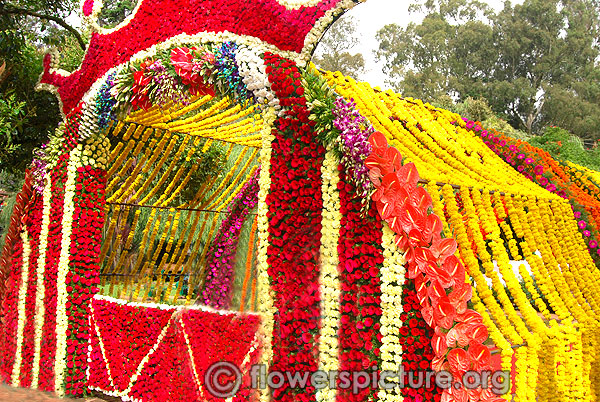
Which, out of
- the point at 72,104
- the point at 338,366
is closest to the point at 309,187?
the point at 338,366

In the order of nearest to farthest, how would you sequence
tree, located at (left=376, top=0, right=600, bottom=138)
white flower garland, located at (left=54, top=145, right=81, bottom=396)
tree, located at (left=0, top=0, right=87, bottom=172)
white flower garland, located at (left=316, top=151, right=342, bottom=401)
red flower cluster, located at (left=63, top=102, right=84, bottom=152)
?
1. white flower garland, located at (left=316, top=151, right=342, bottom=401)
2. white flower garland, located at (left=54, top=145, right=81, bottom=396)
3. red flower cluster, located at (left=63, top=102, right=84, bottom=152)
4. tree, located at (left=0, top=0, right=87, bottom=172)
5. tree, located at (left=376, top=0, right=600, bottom=138)

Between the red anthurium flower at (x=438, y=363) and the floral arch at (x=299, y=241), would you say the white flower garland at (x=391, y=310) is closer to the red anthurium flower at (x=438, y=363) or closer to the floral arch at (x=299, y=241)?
the floral arch at (x=299, y=241)

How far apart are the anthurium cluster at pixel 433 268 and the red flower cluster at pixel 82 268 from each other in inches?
122

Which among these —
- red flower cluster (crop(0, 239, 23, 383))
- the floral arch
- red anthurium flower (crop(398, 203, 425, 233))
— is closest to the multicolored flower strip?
the floral arch

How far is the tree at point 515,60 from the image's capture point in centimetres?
2408

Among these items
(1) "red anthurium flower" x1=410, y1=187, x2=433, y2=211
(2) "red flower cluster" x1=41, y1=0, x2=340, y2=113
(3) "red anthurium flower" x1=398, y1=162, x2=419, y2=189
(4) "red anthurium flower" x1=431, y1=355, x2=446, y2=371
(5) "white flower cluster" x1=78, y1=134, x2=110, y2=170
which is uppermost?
(2) "red flower cluster" x1=41, y1=0, x2=340, y2=113

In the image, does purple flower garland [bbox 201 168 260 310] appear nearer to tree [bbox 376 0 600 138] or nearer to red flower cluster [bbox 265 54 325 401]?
red flower cluster [bbox 265 54 325 401]

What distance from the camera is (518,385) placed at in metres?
3.00

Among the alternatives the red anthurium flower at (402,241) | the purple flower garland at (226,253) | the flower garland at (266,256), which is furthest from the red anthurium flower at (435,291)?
the purple flower garland at (226,253)

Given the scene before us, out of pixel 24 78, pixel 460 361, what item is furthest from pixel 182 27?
pixel 24 78

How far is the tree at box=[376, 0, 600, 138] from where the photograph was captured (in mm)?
24078

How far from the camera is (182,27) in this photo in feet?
13.2

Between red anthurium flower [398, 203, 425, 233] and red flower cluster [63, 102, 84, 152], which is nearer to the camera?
red anthurium flower [398, 203, 425, 233]

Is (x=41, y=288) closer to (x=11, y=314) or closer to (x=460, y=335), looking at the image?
(x=11, y=314)
